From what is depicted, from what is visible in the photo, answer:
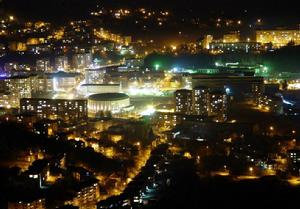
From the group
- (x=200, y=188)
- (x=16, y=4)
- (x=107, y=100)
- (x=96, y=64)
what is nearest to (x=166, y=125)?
(x=107, y=100)

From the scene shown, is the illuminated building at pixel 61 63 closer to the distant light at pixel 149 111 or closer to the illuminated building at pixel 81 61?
the illuminated building at pixel 81 61

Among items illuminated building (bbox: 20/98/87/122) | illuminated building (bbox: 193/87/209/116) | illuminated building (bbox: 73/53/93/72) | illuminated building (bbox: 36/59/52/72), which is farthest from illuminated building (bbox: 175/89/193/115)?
illuminated building (bbox: 36/59/52/72)

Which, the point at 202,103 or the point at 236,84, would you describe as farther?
the point at 236,84

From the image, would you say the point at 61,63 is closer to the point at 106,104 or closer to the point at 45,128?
Result: the point at 106,104

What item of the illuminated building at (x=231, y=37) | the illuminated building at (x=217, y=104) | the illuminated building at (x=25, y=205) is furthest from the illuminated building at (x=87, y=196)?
the illuminated building at (x=231, y=37)

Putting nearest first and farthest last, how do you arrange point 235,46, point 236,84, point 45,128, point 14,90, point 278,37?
point 45,128 → point 14,90 → point 236,84 → point 235,46 → point 278,37

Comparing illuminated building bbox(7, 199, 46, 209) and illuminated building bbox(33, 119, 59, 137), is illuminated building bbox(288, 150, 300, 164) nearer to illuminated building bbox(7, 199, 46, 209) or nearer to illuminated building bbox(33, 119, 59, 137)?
illuminated building bbox(7, 199, 46, 209)

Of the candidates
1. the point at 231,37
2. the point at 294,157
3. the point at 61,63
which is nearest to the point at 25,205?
the point at 294,157
